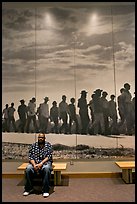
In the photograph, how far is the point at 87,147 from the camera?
203 inches

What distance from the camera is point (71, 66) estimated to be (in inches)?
209

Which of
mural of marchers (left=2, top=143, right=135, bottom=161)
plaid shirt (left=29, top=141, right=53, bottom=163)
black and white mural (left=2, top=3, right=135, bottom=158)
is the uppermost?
black and white mural (left=2, top=3, right=135, bottom=158)

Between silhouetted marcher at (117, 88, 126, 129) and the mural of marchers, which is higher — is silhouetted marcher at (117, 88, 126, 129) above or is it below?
above

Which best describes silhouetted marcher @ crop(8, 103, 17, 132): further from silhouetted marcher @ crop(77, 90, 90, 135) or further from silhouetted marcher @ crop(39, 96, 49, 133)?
silhouetted marcher @ crop(77, 90, 90, 135)

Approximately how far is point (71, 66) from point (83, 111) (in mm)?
1006

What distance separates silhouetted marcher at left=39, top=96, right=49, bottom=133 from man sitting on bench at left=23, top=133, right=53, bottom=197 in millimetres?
1036

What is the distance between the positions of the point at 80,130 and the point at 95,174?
37.2 inches

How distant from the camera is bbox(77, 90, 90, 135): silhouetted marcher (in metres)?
5.19

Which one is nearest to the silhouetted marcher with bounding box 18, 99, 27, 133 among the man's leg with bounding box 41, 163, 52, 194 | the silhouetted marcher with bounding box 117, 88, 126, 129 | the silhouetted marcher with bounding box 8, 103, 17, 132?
the silhouetted marcher with bounding box 8, 103, 17, 132

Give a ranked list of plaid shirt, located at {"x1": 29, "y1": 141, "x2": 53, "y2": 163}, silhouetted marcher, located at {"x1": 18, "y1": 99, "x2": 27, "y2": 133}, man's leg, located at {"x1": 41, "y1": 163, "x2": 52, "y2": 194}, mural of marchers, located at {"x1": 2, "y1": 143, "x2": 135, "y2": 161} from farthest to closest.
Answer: silhouetted marcher, located at {"x1": 18, "y1": 99, "x2": 27, "y2": 133} → mural of marchers, located at {"x1": 2, "y1": 143, "x2": 135, "y2": 161} → plaid shirt, located at {"x1": 29, "y1": 141, "x2": 53, "y2": 163} → man's leg, located at {"x1": 41, "y1": 163, "x2": 52, "y2": 194}

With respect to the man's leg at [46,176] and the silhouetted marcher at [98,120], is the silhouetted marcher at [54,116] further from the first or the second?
the man's leg at [46,176]

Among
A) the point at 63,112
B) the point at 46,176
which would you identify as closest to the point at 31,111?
the point at 63,112

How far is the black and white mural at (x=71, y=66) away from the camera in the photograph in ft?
17.1

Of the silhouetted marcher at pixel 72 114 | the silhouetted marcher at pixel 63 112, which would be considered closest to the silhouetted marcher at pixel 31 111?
the silhouetted marcher at pixel 63 112
